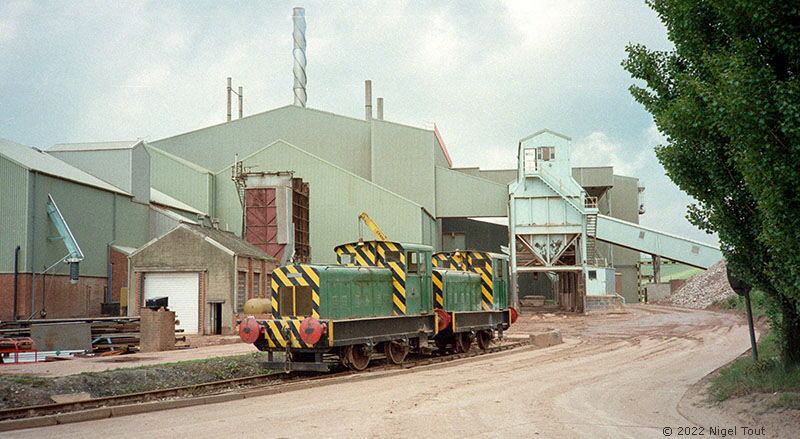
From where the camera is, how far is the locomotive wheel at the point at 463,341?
2156 centimetres

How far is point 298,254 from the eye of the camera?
43531 mm

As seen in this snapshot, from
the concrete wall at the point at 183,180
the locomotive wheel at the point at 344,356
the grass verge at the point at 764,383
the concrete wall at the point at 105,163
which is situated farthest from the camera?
the concrete wall at the point at 183,180

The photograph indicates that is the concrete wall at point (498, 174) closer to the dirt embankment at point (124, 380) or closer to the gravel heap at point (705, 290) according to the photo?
the gravel heap at point (705, 290)

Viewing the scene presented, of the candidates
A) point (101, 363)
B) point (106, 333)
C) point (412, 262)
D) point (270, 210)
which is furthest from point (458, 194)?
point (101, 363)

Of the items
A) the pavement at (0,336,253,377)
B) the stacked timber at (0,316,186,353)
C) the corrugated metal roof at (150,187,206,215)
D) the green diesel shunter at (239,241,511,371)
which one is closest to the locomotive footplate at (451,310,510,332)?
the green diesel shunter at (239,241,511,371)

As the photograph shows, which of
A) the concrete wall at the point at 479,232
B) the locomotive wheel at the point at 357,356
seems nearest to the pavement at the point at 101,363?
the locomotive wheel at the point at 357,356

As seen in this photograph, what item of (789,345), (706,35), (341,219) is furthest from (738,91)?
(341,219)

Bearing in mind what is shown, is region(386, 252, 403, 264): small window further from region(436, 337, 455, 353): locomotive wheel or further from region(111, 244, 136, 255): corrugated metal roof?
region(111, 244, 136, 255): corrugated metal roof

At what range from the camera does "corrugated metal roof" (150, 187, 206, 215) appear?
45213 millimetres

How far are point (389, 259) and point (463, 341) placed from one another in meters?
4.92

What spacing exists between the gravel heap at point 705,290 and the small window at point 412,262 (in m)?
36.0

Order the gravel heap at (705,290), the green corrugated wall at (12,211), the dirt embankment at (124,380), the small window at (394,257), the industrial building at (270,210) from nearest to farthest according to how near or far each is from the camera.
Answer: the dirt embankment at (124,380), the small window at (394,257), the industrial building at (270,210), the green corrugated wall at (12,211), the gravel heap at (705,290)

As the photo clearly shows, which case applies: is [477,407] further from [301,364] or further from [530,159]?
[530,159]

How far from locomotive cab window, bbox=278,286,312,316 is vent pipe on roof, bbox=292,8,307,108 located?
1824 inches
